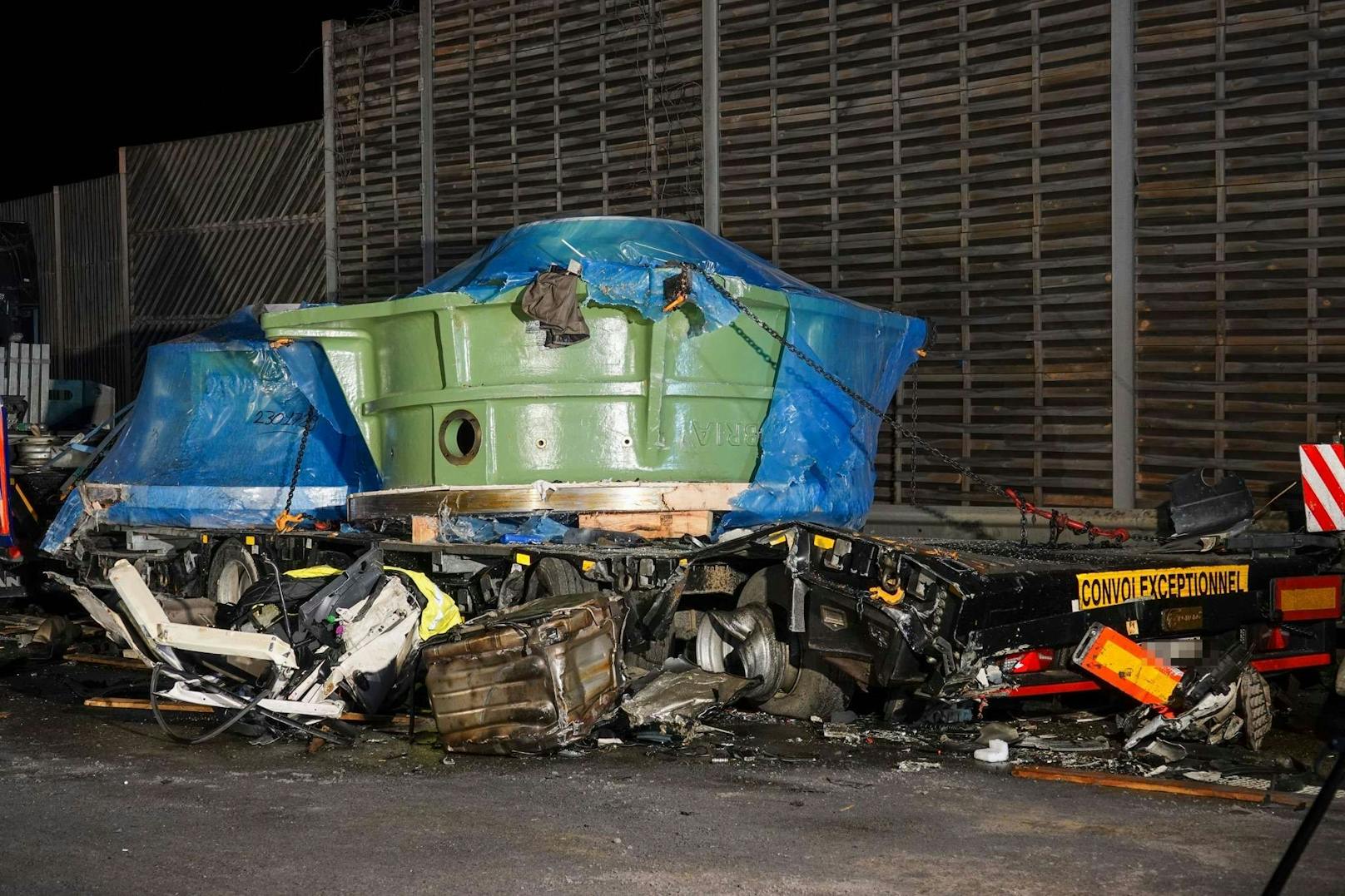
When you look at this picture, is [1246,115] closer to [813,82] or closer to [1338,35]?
[1338,35]

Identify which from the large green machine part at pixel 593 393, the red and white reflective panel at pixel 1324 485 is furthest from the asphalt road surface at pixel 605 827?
the red and white reflective panel at pixel 1324 485

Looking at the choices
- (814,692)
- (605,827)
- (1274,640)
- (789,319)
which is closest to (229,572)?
(789,319)

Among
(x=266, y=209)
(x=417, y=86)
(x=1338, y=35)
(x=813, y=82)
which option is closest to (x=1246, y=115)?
(x=1338, y=35)

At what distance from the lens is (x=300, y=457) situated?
11312 mm

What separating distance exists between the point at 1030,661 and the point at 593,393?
3334 mm

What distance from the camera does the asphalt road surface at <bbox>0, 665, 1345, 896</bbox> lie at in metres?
→ 5.39

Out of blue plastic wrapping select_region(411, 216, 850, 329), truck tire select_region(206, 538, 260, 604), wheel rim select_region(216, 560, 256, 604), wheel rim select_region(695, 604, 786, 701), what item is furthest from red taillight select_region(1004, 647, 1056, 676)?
wheel rim select_region(216, 560, 256, 604)

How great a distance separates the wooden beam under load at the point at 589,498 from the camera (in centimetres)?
957

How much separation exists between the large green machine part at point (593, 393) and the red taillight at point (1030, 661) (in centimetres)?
282

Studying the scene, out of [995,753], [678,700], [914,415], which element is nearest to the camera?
[995,753]

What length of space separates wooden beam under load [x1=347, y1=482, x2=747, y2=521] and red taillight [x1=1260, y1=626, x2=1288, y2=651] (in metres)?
3.21

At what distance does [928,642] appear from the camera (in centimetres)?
748

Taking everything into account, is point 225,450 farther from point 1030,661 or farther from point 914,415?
point 1030,661

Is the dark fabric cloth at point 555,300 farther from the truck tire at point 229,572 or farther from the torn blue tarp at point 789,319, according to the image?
the truck tire at point 229,572
